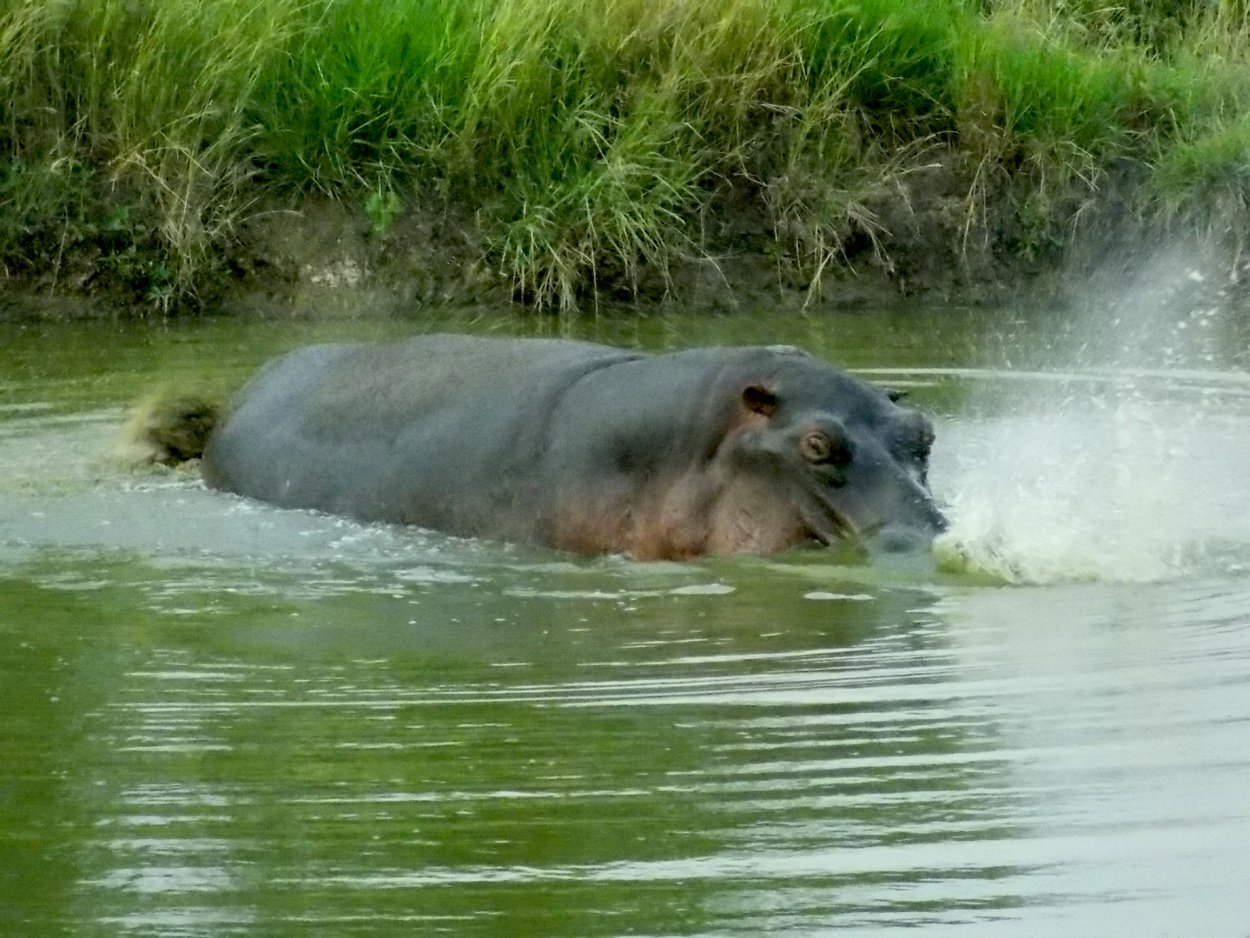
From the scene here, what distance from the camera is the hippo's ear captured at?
590cm

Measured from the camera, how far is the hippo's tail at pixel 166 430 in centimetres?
748

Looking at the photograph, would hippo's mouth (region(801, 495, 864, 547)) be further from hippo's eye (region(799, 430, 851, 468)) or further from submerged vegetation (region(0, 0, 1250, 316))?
submerged vegetation (region(0, 0, 1250, 316))

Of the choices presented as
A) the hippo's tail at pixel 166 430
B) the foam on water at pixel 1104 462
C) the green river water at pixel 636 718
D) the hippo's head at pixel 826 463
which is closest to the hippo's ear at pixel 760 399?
the hippo's head at pixel 826 463

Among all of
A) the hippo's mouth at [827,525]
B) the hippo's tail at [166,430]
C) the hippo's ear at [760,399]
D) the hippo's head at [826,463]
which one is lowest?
the hippo's tail at [166,430]

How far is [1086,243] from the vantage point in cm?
1177

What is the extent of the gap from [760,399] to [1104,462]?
131 cm

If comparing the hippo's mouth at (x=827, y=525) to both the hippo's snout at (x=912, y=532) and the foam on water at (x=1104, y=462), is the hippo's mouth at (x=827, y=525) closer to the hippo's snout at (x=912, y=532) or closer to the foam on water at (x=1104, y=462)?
the hippo's snout at (x=912, y=532)

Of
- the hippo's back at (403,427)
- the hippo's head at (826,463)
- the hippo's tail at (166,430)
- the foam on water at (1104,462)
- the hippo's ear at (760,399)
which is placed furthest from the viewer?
the hippo's tail at (166,430)

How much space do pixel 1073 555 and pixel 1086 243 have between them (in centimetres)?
671

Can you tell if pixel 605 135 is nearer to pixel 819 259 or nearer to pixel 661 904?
pixel 819 259

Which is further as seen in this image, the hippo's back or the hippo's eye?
the hippo's back

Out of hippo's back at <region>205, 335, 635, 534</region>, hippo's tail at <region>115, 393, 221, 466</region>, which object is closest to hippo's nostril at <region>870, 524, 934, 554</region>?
hippo's back at <region>205, 335, 635, 534</region>

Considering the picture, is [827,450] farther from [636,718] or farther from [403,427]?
[636,718]

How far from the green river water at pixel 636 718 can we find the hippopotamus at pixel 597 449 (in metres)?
0.14
